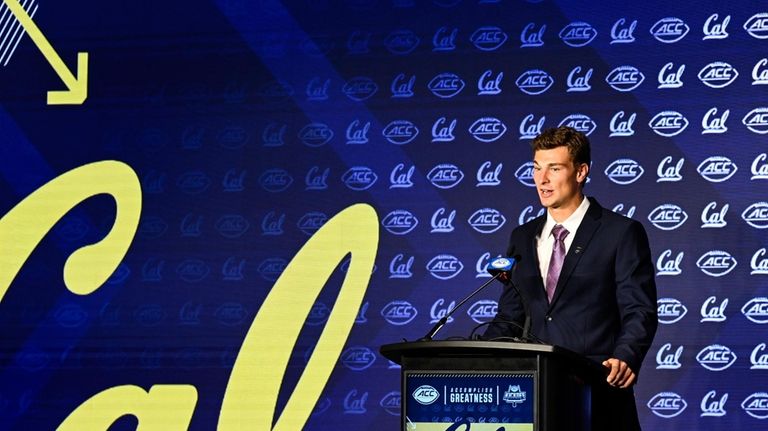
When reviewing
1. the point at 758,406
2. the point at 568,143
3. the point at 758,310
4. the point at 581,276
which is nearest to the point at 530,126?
the point at 758,310

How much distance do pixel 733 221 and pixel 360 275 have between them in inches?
72.3

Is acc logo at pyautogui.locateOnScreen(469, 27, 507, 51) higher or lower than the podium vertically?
higher

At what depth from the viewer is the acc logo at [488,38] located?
6.50 meters

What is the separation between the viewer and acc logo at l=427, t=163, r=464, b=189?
648 cm

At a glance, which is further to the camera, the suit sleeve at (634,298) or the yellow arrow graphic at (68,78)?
the yellow arrow graphic at (68,78)

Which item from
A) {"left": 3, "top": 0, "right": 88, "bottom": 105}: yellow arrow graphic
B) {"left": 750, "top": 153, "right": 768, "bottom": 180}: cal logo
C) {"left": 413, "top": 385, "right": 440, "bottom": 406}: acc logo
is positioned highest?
{"left": 3, "top": 0, "right": 88, "bottom": 105}: yellow arrow graphic

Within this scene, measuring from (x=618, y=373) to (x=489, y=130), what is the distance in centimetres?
266

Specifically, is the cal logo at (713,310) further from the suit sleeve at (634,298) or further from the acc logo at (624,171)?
the suit sleeve at (634,298)

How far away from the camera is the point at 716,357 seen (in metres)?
6.15

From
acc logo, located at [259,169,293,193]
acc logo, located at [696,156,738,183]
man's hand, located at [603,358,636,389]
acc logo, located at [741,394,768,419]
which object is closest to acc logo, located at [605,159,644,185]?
acc logo, located at [696,156,738,183]

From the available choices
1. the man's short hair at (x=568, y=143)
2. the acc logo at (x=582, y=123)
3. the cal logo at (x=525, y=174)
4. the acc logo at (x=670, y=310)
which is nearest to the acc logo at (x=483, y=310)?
the cal logo at (x=525, y=174)

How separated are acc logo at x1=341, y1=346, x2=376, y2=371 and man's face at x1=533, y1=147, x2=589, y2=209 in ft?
7.45

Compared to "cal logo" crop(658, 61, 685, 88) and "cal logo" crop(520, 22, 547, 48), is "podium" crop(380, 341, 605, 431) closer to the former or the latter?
"cal logo" crop(658, 61, 685, 88)

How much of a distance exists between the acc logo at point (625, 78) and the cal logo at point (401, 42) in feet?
3.26
